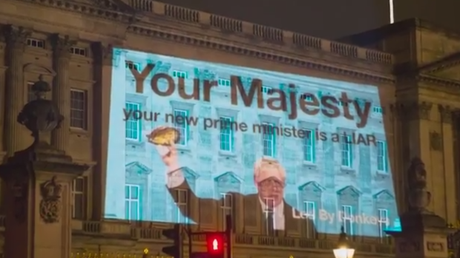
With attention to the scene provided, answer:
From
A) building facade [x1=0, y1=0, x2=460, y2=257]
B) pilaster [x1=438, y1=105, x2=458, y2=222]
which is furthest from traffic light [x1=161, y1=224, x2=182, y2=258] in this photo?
pilaster [x1=438, y1=105, x2=458, y2=222]

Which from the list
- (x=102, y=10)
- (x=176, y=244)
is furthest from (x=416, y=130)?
(x=176, y=244)

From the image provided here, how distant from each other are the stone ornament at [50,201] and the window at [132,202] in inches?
1023

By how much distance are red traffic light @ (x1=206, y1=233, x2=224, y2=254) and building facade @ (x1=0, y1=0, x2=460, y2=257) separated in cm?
2400

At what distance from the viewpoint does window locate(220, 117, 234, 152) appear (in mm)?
50531

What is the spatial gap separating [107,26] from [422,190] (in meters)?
22.6

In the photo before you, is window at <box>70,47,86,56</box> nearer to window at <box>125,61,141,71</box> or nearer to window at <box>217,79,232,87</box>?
window at <box>125,61,141,71</box>

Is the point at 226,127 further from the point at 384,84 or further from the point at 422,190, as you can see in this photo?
the point at 422,190

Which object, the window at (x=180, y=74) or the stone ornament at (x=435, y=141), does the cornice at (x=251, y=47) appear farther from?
the stone ornament at (x=435, y=141)

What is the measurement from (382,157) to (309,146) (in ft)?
18.9

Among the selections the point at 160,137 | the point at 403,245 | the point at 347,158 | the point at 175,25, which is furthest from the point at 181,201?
the point at 403,245

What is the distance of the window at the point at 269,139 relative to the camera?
2066 inches

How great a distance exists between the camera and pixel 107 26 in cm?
4562

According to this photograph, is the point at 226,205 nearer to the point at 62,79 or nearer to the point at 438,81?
the point at 62,79

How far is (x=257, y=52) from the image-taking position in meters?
52.5
